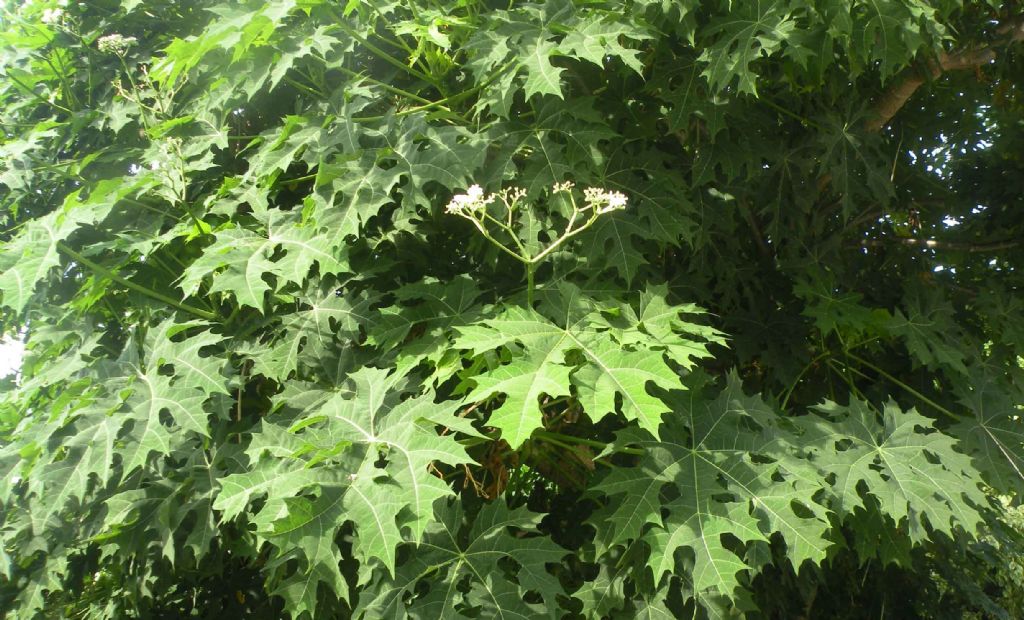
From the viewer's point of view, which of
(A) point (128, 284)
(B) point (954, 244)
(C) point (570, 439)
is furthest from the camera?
(B) point (954, 244)

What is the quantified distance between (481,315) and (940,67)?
202cm

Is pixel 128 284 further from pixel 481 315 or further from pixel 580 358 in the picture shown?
pixel 580 358

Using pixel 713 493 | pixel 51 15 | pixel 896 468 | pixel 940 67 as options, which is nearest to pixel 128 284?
pixel 51 15

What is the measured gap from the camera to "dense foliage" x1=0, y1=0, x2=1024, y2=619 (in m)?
1.86

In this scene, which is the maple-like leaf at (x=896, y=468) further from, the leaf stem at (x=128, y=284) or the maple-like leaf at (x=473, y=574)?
the leaf stem at (x=128, y=284)

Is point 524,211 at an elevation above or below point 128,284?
above

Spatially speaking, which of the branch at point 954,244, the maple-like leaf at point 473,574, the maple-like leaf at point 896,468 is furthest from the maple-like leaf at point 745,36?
the branch at point 954,244

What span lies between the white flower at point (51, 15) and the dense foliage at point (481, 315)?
107 millimetres

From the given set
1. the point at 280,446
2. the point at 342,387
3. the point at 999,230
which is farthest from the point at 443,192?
the point at 999,230

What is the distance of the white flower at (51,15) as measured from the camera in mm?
2963

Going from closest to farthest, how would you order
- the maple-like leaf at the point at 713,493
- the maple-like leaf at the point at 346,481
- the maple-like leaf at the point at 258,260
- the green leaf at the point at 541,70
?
the maple-like leaf at the point at 346,481
the maple-like leaf at the point at 713,493
the green leaf at the point at 541,70
the maple-like leaf at the point at 258,260

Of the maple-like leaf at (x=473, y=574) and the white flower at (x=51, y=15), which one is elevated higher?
the white flower at (x=51, y=15)

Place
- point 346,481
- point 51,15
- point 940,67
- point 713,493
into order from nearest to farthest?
point 346,481 < point 713,493 < point 940,67 < point 51,15

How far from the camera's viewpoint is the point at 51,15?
297 cm
